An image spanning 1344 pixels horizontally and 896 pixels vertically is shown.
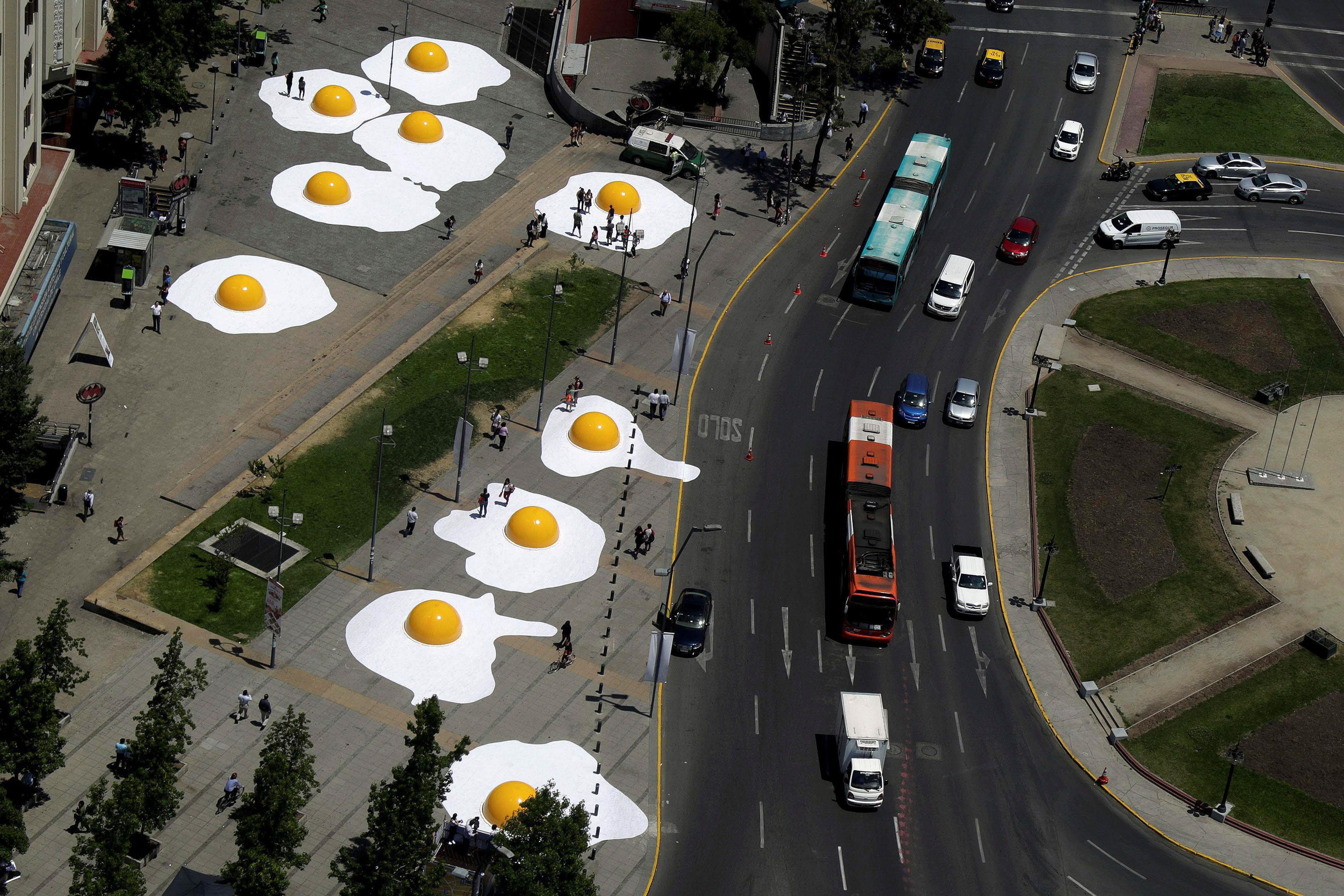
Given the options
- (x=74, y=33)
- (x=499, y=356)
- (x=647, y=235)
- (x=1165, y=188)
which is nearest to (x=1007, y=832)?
(x=499, y=356)

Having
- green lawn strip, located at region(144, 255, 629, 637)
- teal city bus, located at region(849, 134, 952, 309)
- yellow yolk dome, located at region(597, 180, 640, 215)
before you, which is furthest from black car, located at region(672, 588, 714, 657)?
yellow yolk dome, located at region(597, 180, 640, 215)

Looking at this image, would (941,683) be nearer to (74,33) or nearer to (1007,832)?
(1007,832)

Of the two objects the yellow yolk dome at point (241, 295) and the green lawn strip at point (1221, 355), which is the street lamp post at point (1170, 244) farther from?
the yellow yolk dome at point (241, 295)

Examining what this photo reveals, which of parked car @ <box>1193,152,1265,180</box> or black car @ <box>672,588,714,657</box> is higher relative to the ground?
parked car @ <box>1193,152,1265,180</box>

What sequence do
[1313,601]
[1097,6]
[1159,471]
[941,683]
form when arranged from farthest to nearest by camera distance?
[1097,6] → [1159,471] → [1313,601] → [941,683]

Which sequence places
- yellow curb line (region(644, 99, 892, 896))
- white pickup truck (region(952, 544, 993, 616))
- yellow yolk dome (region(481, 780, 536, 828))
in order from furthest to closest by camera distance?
white pickup truck (region(952, 544, 993, 616)) < yellow curb line (region(644, 99, 892, 896)) < yellow yolk dome (region(481, 780, 536, 828))

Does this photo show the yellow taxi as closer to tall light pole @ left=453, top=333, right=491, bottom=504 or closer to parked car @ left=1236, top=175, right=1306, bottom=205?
parked car @ left=1236, top=175, right=1306, bottom=205

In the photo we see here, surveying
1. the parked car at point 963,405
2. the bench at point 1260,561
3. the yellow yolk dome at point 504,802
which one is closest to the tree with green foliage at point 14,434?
the yellow yolk dome at point 504,802
